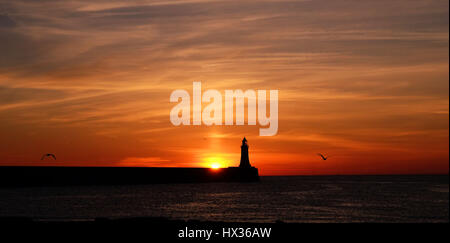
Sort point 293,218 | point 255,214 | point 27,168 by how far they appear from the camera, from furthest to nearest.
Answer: point 27,168 → point 255,214 → point 293,218

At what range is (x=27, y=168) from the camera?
122625 millimetres

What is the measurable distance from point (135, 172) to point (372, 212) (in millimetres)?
102491

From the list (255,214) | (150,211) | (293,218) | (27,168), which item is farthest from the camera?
(27,168)

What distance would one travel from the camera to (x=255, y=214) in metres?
47.1
